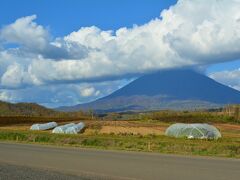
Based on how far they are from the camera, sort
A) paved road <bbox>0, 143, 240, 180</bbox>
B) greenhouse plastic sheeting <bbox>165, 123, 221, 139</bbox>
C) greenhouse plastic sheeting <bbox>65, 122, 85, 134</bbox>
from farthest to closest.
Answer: greenhouse plastic sheeting <bbox>65, 122, 85, 134</bbox> → greenhouse plastic sheeting <bbox>165, 123, 221, 139</bbox> → paved road <bbox>0, 143, 240, 180</bbox>

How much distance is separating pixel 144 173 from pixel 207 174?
2.34 metres

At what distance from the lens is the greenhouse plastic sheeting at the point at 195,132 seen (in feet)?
161

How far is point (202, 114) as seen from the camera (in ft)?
317

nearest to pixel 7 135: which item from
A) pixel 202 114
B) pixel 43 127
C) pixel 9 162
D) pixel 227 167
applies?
pixel 43 127

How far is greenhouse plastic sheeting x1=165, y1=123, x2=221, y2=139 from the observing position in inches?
1935

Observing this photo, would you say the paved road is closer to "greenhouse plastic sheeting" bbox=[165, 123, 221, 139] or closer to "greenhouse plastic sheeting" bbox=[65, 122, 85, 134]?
"greenhouse plastic sheeting" bbox=[165, 123, 221, 139]

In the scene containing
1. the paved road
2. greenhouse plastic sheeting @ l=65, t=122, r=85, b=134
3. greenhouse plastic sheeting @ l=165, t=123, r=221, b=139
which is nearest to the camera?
the paved road

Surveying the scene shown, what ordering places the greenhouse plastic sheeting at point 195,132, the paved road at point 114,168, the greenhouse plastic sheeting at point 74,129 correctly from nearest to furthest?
the paved road at point 114,168
the greenhouse plastic sheeting at point 195,132
the greenhouse plastic sheeting at point 74,129

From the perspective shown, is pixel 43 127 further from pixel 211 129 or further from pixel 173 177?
pixel 173 177

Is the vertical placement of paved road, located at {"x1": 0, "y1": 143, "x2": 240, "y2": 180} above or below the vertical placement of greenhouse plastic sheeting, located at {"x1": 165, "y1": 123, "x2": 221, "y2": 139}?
below

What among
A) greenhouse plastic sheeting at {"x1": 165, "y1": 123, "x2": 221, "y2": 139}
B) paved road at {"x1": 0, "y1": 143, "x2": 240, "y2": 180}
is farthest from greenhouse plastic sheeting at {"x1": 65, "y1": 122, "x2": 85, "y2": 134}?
paved road at {"x1": 0, "y1": 143, "x2": 240, "y2": 180}

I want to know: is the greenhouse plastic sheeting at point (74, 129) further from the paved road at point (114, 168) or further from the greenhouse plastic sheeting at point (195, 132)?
the paved road at point (114, 168)

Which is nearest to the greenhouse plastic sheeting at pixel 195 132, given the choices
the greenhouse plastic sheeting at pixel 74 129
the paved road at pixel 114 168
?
the greenhouse plastic sheeting at pixel 74 129

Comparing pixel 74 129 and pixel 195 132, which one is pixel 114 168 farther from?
pixel 74 129
